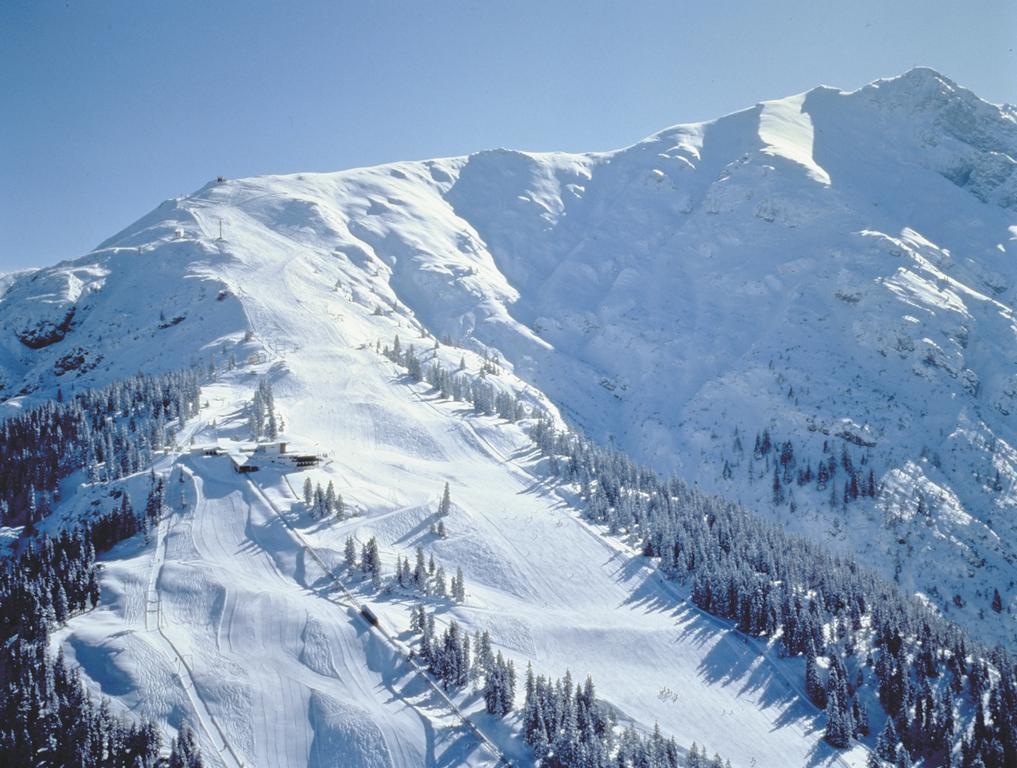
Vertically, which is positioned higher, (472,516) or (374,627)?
(374,627)

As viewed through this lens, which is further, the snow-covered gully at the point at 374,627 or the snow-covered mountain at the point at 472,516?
the snow-covered mountain at the point at 472,516

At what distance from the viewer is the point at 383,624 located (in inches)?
2945

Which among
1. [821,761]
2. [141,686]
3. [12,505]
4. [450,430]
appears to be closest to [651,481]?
[450,430]

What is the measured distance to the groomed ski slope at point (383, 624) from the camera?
63.0 meters

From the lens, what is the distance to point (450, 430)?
136000 mm

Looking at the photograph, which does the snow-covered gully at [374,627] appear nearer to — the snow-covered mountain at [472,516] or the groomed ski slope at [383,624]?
the groomed ski slope at [383,624]

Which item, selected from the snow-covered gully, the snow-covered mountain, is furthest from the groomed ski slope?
the snow-covered gully

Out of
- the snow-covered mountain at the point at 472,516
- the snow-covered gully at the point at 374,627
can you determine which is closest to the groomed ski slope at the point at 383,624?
the snow-covered mountain at the point at 472,516

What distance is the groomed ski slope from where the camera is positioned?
207ft

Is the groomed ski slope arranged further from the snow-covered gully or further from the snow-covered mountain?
the snow-covered gully

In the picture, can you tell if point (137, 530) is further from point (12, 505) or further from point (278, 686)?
point (278, 686)

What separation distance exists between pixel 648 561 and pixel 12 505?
8812 cm

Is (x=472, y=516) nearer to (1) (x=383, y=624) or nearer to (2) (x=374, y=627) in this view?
(1) (x=383, y=624)

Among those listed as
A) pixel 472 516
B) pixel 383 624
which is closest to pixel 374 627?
pixel 383 624
